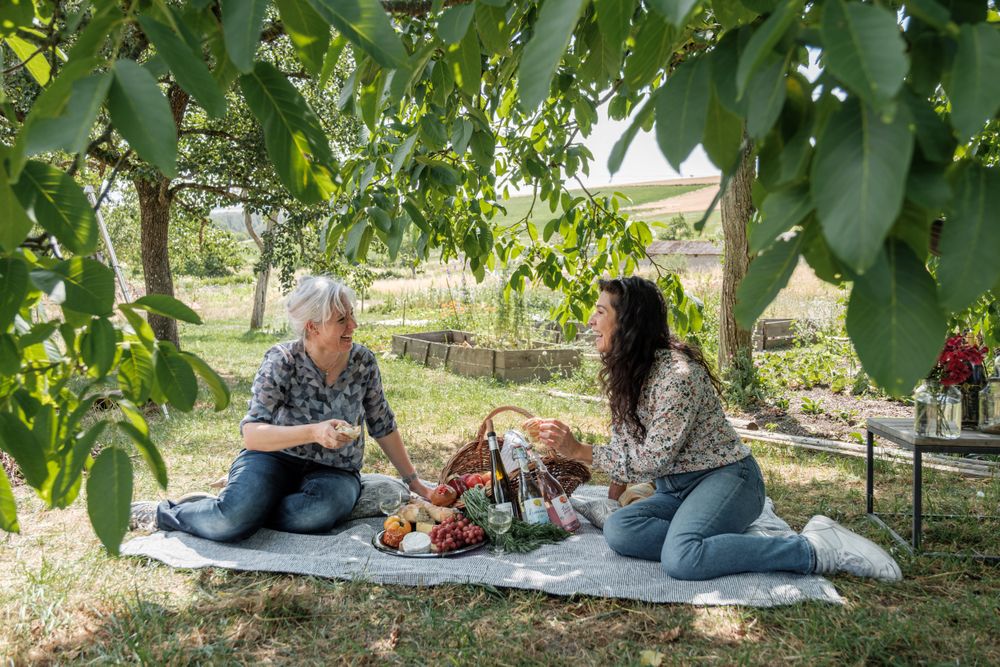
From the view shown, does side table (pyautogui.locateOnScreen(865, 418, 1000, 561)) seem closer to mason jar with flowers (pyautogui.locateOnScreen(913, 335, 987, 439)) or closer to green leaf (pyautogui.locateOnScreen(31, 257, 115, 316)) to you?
mason jar with flowers (pyautogui.locateOnScreen(913, 335, 987, 439))

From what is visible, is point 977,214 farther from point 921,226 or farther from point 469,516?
point 469,516

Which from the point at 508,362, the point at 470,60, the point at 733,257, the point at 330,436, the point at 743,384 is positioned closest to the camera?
the point at 470,60

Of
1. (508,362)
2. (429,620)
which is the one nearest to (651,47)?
(429,620)

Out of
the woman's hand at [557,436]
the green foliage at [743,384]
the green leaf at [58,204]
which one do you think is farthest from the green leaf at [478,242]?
the green foliage at [743,384]

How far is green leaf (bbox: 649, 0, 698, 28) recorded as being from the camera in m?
0.60

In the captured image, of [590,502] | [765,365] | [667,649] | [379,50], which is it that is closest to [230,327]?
[765,365]

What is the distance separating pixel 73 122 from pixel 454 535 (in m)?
2.45

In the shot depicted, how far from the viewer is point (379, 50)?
74cm

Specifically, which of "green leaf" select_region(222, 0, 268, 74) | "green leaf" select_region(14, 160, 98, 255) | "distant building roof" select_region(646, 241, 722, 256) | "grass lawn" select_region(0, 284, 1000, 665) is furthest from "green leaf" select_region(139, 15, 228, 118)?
"distant building roof" select_region(646, 241, 722, 256)

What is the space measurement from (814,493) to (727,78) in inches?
135

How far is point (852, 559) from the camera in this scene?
261 centimetres

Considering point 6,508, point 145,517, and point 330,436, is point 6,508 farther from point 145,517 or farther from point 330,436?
point 145,517

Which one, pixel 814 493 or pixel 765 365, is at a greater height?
pixel 765 365

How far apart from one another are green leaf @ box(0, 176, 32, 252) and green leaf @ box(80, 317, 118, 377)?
230mm
